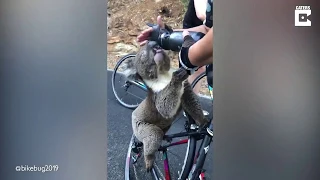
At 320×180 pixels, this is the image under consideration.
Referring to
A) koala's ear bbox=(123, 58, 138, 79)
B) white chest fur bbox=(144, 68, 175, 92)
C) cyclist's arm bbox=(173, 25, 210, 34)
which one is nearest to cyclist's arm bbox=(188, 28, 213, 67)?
cyclist's arm bbox=(173, 25, 210, 34)

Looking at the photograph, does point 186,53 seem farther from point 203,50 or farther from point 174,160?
point 174,160

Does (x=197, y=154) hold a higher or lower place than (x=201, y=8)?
lower

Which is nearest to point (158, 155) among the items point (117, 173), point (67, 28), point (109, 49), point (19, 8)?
point (117, 173)

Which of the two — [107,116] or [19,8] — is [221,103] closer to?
[107,116]

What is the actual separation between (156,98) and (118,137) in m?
0.23

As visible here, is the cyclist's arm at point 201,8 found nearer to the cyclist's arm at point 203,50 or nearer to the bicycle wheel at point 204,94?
the cyclist's arm at point 203,50

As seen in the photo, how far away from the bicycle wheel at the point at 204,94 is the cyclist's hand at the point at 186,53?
0.16 feet

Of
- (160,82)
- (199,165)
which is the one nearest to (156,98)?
(160,82)

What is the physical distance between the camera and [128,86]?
2.25m

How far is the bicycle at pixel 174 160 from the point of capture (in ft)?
7.36

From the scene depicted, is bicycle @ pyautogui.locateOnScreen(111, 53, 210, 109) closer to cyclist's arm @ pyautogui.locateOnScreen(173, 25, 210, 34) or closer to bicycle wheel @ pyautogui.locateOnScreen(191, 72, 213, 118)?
bicycle wheel @ pyautogui.locateOnScreen(191, 72, 213, 118)

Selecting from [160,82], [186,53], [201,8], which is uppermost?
[201,8]

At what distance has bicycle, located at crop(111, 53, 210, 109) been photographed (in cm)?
225

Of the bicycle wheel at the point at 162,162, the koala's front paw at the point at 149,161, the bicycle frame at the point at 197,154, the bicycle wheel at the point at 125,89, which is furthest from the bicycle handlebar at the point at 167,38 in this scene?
the koala's front paw at the point at 149,161
